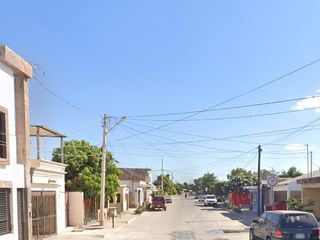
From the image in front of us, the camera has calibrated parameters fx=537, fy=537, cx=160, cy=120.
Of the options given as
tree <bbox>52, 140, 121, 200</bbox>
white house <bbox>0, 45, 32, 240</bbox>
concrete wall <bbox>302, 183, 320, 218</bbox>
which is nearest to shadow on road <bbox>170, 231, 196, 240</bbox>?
white house <bbox>0, 45, 32, 240</bbox>

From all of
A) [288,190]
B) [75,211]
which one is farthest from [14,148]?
[288,190]

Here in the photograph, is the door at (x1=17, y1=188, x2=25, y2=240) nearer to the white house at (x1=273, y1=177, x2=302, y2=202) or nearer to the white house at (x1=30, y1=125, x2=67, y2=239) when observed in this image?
the white house at (x1=30, y1=125, x2=67, y2=239)

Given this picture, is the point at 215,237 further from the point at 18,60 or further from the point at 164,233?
the point at 18,60

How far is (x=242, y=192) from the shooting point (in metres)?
76.3

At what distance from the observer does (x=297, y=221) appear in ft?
60.4

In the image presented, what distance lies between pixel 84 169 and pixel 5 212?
66.7ft

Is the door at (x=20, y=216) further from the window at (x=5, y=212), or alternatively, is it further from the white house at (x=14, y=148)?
the window at (x=5, y=212)

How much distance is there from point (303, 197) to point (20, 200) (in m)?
23.0

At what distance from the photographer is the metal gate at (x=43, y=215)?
24.2 m

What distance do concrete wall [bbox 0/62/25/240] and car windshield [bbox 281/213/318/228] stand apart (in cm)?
991

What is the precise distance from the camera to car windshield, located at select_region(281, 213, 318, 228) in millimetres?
18266

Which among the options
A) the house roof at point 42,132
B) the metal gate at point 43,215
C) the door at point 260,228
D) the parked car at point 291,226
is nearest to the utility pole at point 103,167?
the house roof at point 42,132

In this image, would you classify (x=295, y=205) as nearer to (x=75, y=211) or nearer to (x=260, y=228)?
(x=260, y=228)

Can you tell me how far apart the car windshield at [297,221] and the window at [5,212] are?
9.90 meters
